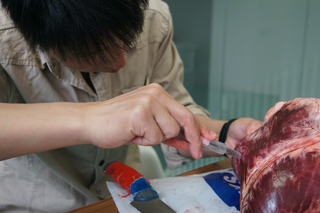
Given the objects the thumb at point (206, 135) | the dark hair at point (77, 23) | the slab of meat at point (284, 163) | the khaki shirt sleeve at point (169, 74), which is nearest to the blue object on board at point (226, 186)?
the slab of meat at point (284, 163)

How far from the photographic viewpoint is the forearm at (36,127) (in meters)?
0.52

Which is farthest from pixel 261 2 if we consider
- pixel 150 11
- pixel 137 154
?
pixel 137 154

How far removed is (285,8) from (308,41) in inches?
10.3

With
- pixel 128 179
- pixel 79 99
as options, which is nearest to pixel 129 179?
pixel 128 179

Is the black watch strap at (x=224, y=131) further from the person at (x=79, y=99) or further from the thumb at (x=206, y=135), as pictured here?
the thumb at (x=206, y=135)

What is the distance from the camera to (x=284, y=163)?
1.70 ft

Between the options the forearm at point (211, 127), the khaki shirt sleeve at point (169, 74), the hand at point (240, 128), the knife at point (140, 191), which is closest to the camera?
the knife at point (140, 191)

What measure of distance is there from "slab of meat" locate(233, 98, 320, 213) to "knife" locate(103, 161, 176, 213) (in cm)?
19

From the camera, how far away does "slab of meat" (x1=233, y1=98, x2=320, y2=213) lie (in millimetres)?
473

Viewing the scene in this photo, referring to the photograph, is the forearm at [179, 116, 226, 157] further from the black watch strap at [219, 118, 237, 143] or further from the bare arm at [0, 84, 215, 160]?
the bare arm at [0, 84, 215, 160]

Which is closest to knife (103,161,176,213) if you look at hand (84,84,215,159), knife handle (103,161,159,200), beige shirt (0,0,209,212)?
knife handle (103,161,159,200)

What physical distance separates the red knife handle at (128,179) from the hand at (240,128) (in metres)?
0.33

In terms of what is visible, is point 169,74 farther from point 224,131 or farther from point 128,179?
point 128,179

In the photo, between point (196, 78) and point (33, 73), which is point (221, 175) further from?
point (196, 78)
